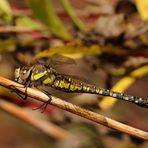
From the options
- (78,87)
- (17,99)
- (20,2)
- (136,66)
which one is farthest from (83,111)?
(20,2)

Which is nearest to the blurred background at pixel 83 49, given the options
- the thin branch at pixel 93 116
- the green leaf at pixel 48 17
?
the green leaf at pixel 48 17

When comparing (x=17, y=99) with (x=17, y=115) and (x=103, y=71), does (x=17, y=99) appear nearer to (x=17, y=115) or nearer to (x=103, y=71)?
(x=17, y=115)

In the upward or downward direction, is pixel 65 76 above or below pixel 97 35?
below

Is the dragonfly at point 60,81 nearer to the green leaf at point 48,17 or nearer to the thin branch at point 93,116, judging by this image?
the green leaf at point 48,17

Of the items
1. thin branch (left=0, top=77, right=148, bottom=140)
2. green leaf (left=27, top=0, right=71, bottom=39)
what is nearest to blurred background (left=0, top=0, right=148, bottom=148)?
green leaf (left=27, top=0, right=71, bottom=39)

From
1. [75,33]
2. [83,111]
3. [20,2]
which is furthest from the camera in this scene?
[20,2]

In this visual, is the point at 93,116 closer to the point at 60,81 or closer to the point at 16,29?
the point at 60,81

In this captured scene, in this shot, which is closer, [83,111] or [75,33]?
[83,111]
